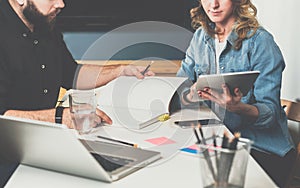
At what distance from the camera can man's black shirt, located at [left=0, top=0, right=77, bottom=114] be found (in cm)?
236

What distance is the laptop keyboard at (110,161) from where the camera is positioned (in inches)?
49.7

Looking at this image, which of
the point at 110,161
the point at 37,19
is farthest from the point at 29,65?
the point at 110,161

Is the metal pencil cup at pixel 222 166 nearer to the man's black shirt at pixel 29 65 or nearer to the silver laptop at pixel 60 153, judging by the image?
the silver laptop at pixel 60 153

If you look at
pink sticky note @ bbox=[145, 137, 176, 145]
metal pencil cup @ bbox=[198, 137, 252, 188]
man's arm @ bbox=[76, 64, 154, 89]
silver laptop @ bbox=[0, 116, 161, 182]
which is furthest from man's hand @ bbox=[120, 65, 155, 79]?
metal pencil cup @ bbox=[198, 137, 252, 188]

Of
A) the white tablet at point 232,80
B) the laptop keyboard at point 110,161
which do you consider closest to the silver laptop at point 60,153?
the laptop keyboard at point 110,161

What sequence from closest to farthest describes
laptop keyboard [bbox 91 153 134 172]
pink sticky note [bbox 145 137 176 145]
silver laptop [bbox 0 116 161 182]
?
1. silver laptop [bbox 0 116 161 182]
2. laptop keyboard [bbox 91 153 134 172]
3. pink sticky note [bbox 145 137 176 145]

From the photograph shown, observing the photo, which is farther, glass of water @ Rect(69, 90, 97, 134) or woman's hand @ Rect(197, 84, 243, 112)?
woman's hand @ Rect(197, 84, 243, 112)

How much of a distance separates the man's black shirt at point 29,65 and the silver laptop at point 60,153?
998 mm

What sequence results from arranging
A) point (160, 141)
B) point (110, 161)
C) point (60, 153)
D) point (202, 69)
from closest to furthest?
point (60, 153)
point (110, 161)
point (160, 141)
point (202, 69)

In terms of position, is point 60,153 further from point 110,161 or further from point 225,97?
point 225,97

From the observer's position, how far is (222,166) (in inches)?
40.9

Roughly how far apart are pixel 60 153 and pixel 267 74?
136 centimetres

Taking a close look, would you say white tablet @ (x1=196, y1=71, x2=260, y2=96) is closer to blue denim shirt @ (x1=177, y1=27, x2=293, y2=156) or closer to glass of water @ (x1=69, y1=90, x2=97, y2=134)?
blue denim shirt @ (x1=177, y1=27, x2=293, y2=156)

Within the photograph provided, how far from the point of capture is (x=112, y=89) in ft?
7.43
